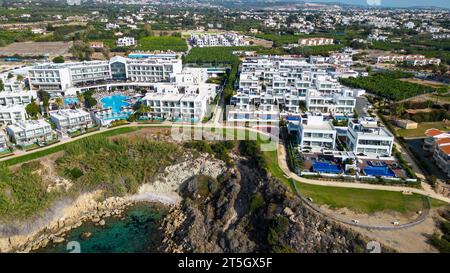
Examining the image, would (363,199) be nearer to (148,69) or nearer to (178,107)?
(178,107)

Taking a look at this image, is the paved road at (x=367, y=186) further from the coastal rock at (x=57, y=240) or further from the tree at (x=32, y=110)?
the tree at (x=32, y=110)

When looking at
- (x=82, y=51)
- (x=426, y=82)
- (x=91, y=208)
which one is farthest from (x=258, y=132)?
(x=82, y=51)

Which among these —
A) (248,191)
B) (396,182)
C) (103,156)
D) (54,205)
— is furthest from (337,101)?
(54,205)

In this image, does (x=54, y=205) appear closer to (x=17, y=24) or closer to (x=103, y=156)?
(x=103, y=156)

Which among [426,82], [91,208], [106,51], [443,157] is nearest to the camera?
[91,208]

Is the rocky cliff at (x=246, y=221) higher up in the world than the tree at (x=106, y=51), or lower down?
lower down

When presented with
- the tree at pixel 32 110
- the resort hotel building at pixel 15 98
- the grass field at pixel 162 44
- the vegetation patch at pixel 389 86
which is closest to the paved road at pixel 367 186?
the vegetation patch at pixel 389 86

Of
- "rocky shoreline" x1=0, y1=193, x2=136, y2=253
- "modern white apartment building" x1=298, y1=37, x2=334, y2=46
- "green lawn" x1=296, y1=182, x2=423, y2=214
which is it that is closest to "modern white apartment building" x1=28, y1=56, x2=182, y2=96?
"rocky shoreline" x1=0, y1=193, x2=136, y2=253
